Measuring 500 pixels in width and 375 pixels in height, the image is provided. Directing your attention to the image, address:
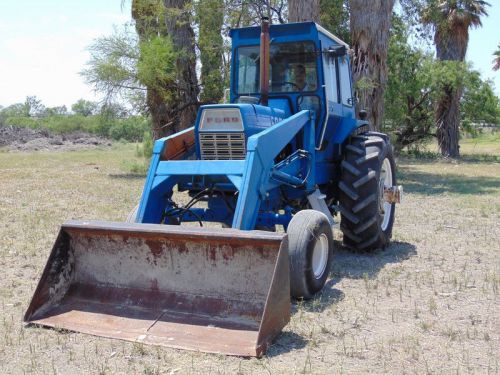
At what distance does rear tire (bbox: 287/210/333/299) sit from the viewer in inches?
206

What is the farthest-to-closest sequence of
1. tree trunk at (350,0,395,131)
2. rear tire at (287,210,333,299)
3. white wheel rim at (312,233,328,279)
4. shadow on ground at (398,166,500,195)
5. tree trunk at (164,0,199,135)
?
1. tree trunk at (164,0,199,135)
2. tree trunk at (350,0,395,131)
3. shadow on ground at (398,166,500,195)
4. white wheel rim at (312,233,328,279)
5. rear tire at (287,210,333,299)

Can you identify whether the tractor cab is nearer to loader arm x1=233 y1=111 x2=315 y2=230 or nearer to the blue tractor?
the blue tractor

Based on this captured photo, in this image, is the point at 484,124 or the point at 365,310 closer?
the point at 365,310

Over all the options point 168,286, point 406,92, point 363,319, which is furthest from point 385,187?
point 406,92

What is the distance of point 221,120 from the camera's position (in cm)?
619

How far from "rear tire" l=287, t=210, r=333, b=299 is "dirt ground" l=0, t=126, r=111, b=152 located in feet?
124

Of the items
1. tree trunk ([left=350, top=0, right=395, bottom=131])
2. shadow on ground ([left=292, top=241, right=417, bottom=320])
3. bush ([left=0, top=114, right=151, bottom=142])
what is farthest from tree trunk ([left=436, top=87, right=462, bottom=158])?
bush ([left=0, top=114, right=151, bottom=142])

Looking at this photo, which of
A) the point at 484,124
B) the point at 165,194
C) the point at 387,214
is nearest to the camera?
the point at 165,194

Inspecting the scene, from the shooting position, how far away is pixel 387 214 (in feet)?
27.6

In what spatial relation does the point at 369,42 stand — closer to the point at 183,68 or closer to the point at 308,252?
the point at 183,68

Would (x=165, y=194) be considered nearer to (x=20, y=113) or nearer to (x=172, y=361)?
(x=172, y=361)

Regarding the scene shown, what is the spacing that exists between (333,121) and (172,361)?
4.30 metres

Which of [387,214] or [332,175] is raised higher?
[332,175]

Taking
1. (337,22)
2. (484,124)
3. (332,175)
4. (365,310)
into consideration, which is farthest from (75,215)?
(484,124)
